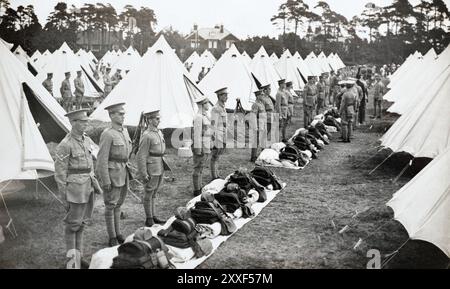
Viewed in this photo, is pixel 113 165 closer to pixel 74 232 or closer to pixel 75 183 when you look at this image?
pixel 75 183

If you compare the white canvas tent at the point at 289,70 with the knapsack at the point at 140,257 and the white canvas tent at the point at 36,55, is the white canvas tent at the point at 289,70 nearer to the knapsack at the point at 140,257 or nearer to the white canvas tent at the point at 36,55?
the white canvas tent at the point at 36,55

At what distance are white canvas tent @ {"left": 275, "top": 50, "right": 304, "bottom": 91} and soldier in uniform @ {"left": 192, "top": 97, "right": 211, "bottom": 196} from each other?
16497 mm

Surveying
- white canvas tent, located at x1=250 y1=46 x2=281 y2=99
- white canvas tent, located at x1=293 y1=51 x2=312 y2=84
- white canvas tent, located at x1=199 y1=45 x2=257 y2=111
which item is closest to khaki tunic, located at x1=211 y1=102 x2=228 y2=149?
white canvas tent, located at x1=199 y1=45 x2=257 y2=111

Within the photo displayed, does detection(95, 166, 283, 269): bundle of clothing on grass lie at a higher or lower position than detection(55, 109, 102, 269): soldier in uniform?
lower

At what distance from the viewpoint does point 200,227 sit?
6.14 meters

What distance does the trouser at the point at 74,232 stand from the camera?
510cm

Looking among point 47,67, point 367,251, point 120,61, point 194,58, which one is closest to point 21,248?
point 367,251

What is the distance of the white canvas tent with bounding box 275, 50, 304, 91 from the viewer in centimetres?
2430

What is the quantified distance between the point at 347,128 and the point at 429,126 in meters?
4.98

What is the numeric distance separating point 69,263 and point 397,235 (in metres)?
4.64

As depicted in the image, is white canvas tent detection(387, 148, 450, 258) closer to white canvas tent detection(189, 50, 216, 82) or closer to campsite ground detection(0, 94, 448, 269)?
campsite ground detection(0, 94, 448, 269)

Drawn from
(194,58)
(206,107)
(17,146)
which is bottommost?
(17,146)
